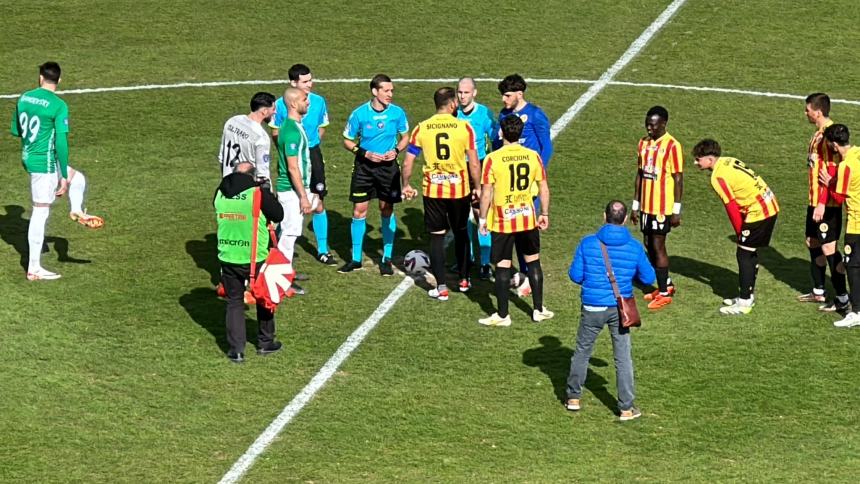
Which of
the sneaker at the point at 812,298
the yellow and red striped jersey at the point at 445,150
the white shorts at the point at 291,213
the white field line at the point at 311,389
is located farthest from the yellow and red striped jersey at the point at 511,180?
the sneaker at the point at 812,298

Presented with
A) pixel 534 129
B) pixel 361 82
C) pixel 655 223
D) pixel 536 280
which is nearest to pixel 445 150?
pixel 534 129

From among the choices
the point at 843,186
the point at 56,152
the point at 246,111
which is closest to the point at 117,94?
the point at 246,111

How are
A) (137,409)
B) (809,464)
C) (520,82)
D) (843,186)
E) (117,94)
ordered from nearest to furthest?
1. (809,464)
2. (137,409)
3. (843,186)
4. (520,82)
5. (117,94)

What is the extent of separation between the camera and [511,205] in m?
15.5

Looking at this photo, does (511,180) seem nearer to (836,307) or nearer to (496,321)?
(496,321)

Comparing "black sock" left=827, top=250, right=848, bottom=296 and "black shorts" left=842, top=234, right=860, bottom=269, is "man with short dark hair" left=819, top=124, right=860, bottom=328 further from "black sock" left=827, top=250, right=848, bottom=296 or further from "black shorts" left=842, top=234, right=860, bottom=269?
"black sock" left=827, top=250, right=848, bottom=296

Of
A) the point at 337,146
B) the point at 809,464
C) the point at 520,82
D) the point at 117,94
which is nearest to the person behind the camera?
the point at 809,464

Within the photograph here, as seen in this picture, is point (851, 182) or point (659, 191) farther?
point (659, 191)

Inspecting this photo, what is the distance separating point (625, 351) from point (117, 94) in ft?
45.6

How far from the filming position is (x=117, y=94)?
24.7 metres

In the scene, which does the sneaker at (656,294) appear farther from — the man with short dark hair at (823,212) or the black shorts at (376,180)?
the black shorts at (376,180)

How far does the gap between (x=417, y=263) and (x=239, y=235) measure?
360 cm

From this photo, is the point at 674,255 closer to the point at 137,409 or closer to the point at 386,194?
the point at 386,194

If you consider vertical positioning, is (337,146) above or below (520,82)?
below
